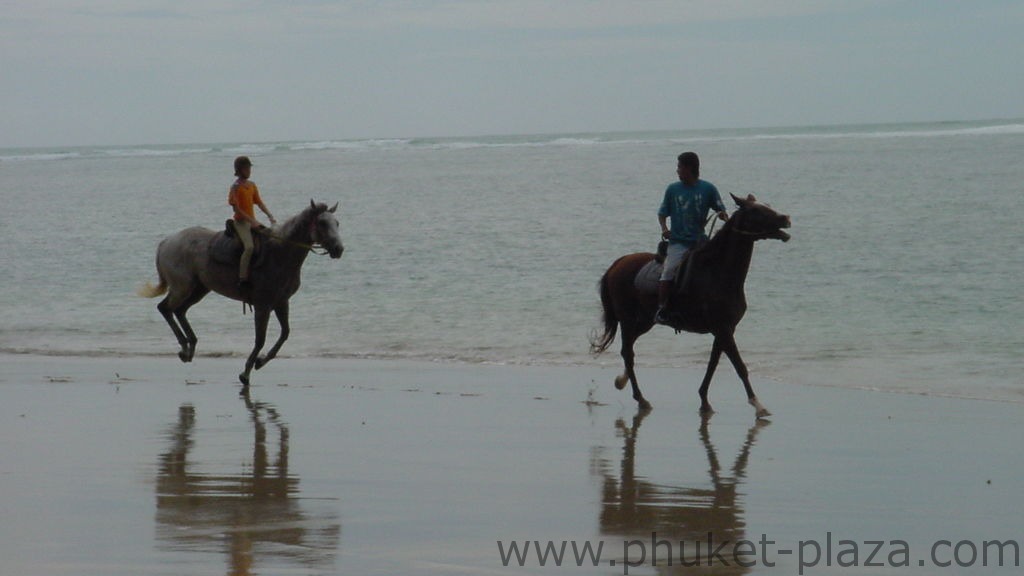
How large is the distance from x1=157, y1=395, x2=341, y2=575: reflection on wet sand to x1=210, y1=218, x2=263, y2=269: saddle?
407 centimetres

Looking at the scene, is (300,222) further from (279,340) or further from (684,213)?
(684,213)

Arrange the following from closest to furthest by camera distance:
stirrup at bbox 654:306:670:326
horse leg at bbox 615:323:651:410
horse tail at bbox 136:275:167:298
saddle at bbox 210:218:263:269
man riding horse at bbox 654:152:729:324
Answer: man riding horse at bbox 654:152:729:324, stirrup at bbox 654:306:670:326, horse leg at bbox 615:323:651:410, saddle at bbox 210:218:263:269, horse tail at bbox 136:275:167:298

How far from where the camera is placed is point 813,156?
8438cm

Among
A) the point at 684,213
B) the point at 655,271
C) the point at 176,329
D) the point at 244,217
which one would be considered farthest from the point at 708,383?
the point at 176,329

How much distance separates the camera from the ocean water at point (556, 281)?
15.7 m

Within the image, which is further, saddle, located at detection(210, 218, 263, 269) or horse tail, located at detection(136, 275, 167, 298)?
horse tail, located at detection(136, 275, 167, 298)

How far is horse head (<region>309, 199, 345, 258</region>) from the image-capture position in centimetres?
1279

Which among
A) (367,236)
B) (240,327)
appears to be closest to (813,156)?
(367,236)

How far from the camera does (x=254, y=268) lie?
13555mm

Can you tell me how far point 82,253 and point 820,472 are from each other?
25040mm

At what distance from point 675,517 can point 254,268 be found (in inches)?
284

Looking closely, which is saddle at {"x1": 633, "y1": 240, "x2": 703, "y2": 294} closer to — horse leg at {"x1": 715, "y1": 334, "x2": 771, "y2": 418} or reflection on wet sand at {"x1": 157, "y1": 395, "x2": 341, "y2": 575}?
horse leg at {"x1": 715, "y1": 334, "x2": 771, "y2": 418}

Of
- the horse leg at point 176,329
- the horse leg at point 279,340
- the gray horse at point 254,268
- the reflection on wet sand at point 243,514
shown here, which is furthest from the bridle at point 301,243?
the reflection on wet sand at point 243,514

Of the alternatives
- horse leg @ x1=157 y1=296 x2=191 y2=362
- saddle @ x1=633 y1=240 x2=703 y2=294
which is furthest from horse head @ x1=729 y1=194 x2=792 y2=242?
horse leg @ x1=157 y1=296 x2=191 y2=362
